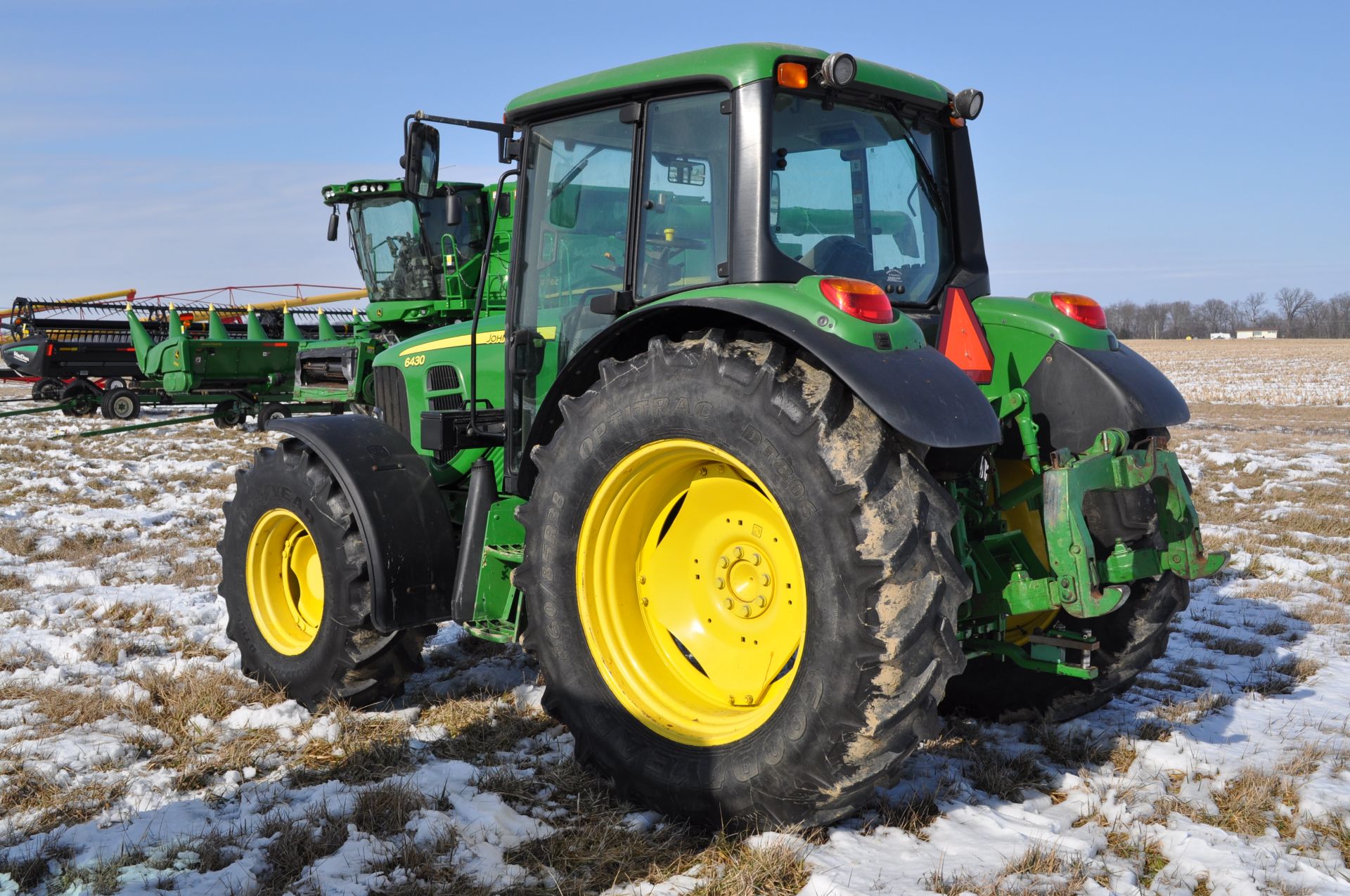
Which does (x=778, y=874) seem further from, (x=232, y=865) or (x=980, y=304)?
(x=980, y=304)

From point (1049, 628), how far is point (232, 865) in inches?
119

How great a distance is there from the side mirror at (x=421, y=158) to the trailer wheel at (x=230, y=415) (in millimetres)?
15052

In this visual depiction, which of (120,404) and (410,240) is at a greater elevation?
(410,240)

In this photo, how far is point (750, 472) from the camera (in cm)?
313

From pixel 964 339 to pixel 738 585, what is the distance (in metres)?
1.30

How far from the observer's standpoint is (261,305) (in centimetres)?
2359

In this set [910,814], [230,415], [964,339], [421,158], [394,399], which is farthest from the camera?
[230,415]

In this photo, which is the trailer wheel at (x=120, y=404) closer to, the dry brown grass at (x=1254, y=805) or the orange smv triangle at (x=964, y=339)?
the orange smv triangle at (x=964, y=339)

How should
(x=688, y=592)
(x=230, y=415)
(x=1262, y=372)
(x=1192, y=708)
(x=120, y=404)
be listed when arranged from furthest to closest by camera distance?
(x=1262, y=372)
(x=120, y=404)
(x=230, y=415)
(x=1192, y=708)
(x=688, y=592)

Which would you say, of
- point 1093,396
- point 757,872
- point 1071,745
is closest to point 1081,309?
point 1093,396

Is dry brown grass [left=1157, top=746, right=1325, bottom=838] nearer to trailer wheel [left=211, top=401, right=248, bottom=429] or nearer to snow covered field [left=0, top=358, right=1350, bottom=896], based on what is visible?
snow covered field [left=0, top=358, right=1350, bottom=896]

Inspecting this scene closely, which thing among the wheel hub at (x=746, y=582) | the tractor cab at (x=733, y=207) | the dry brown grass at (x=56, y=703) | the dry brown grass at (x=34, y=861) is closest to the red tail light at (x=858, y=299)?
the tractor cab at (x=733, y=207)

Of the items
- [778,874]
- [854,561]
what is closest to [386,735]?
[778,874]

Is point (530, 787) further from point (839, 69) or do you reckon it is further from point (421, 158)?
point (839, 69)
